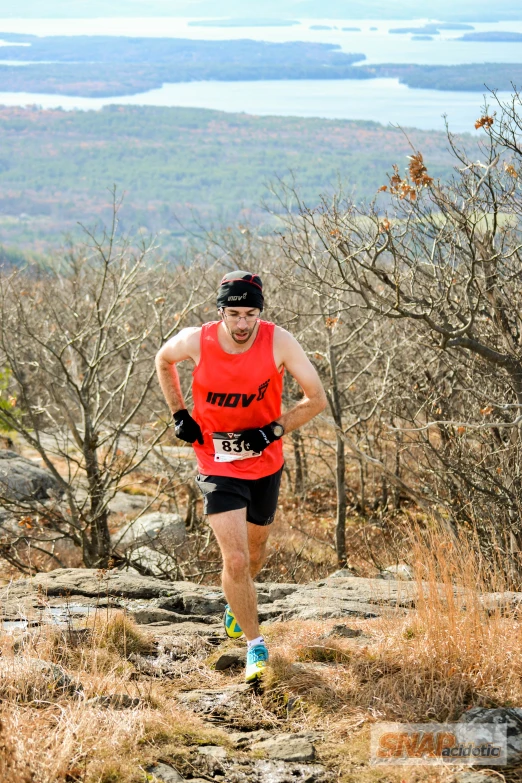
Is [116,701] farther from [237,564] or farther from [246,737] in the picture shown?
[237,564]

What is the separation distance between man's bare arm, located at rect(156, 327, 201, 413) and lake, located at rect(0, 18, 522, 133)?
5.50m

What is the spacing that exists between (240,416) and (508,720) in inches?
76.7

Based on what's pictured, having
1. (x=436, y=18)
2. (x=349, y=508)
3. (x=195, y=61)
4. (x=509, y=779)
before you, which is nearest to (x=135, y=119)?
(x=195, y=61)

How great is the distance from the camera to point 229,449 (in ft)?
15.1

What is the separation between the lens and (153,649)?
5000mm

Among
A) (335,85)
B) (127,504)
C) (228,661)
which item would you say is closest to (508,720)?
(228,661)

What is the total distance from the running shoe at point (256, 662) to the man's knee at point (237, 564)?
39 centimetres

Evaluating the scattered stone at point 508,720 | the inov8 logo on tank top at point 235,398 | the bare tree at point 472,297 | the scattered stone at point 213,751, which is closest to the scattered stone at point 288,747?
the scattered stone at point 213,751

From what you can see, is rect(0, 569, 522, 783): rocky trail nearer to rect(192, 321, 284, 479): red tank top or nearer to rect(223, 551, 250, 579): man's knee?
rect(223, 551, 250, 579): man's knee

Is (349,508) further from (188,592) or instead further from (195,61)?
(195,61)

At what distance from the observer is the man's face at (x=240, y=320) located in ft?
14.7

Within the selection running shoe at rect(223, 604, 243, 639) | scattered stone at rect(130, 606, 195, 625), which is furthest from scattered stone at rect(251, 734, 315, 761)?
scattered stone at rect(130, 606, 195, 625)

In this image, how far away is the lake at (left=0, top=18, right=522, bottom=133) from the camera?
24.3 meters

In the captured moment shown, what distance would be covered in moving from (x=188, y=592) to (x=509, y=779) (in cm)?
338
